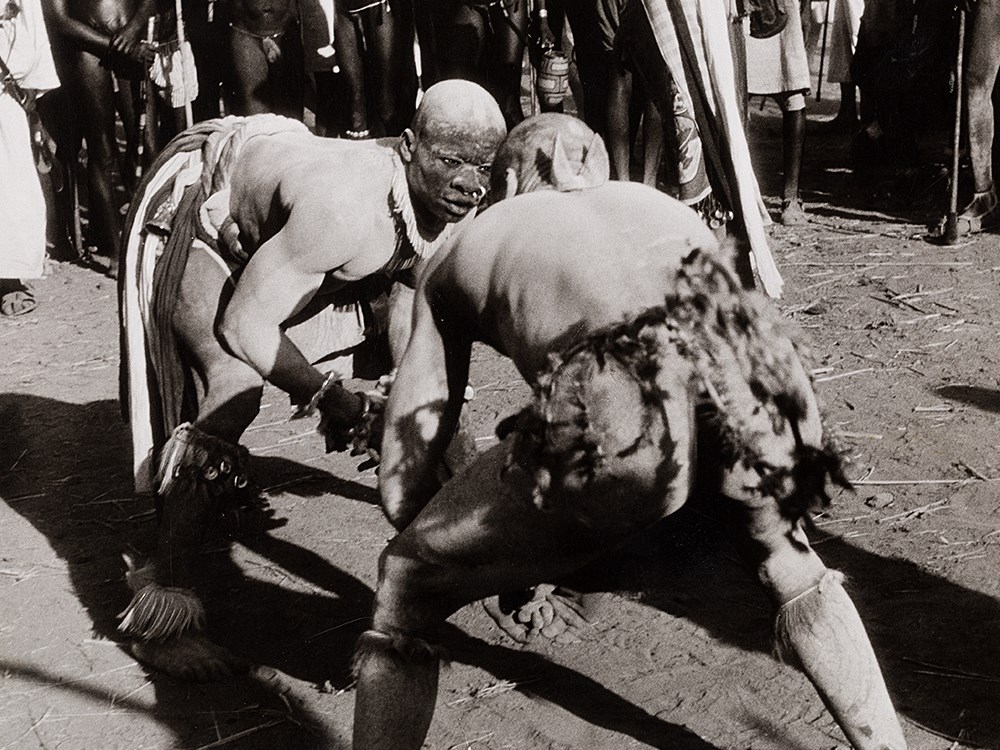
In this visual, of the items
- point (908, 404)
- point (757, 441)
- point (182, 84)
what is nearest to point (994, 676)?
point (757, 441)

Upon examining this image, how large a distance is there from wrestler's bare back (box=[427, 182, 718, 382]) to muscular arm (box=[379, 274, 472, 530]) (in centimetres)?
15

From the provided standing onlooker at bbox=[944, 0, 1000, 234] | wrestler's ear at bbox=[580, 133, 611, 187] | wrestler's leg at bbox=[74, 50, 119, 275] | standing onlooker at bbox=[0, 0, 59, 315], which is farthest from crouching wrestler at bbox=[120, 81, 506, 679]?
standing onlooker at bbox=[944, 0, 1000, 234]

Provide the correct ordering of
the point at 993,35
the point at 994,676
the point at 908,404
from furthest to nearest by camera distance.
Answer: the point at 993,35
the point at 908,404
the point at 994,676

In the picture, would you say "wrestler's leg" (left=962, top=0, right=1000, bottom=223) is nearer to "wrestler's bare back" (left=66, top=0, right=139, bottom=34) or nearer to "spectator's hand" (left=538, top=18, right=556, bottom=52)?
"spectator's hand" (left=538, top=18, right=556, bottom=52)

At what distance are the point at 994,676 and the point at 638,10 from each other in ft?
12.9

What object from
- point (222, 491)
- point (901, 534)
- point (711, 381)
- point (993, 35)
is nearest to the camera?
point (711, 381)

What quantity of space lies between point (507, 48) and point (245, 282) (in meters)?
4.94

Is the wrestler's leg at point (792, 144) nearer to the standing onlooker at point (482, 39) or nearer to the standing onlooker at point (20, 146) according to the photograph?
the standing onlooker at point (482, 39)

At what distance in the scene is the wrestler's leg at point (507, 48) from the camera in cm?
824

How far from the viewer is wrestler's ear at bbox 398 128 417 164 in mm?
3809

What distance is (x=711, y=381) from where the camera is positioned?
2629 millimetres

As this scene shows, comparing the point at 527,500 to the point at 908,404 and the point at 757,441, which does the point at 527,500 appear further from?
the point at 908,404

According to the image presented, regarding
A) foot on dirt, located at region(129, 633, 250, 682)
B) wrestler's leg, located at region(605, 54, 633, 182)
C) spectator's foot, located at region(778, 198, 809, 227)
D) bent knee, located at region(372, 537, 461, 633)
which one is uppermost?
bent knee, located at region(372, 537, 461, 633)

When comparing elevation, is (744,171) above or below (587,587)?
above
